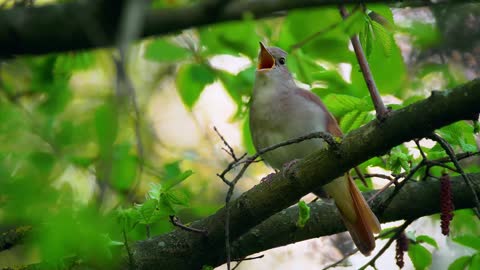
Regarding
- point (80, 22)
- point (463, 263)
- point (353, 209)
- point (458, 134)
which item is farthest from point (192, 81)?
point (80, 22)

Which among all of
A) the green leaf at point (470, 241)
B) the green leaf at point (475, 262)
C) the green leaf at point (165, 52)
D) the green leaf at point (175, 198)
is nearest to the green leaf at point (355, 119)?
the green leaf at point (470, 241)

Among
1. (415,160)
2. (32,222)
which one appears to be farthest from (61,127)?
(415,160)

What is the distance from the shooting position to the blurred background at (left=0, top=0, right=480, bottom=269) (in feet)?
6.93

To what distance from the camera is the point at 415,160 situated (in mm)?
3672

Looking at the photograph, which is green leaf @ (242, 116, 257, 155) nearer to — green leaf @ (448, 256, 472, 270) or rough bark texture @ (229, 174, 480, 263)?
rough bark texture @ (229, 174, 480, 263)

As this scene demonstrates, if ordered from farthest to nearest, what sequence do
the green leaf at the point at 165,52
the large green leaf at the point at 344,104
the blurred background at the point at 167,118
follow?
the green leaf at the point at 165,52
the large green leaf at the point at 344,104
the blurred background at the point at 167,118

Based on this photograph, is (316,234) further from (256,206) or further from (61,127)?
(61,127)

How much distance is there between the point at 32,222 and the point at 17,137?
0.92 feet

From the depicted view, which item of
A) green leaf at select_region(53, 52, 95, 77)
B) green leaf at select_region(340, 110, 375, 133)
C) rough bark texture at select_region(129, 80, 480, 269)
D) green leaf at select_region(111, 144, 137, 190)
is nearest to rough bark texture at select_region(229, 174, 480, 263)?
rough bark texture at select_region(129, 80, 480, 269)

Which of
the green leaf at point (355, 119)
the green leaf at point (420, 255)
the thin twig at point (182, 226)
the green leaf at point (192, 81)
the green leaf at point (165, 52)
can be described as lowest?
the green leaf at point (420, 255)

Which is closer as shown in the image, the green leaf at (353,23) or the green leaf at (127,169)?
the green leaf at (353,23)

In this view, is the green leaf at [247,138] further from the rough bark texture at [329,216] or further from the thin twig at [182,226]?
the thin twig at [182,226]

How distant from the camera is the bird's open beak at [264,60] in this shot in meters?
4.20

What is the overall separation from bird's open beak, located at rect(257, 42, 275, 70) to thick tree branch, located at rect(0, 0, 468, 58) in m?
2.43
